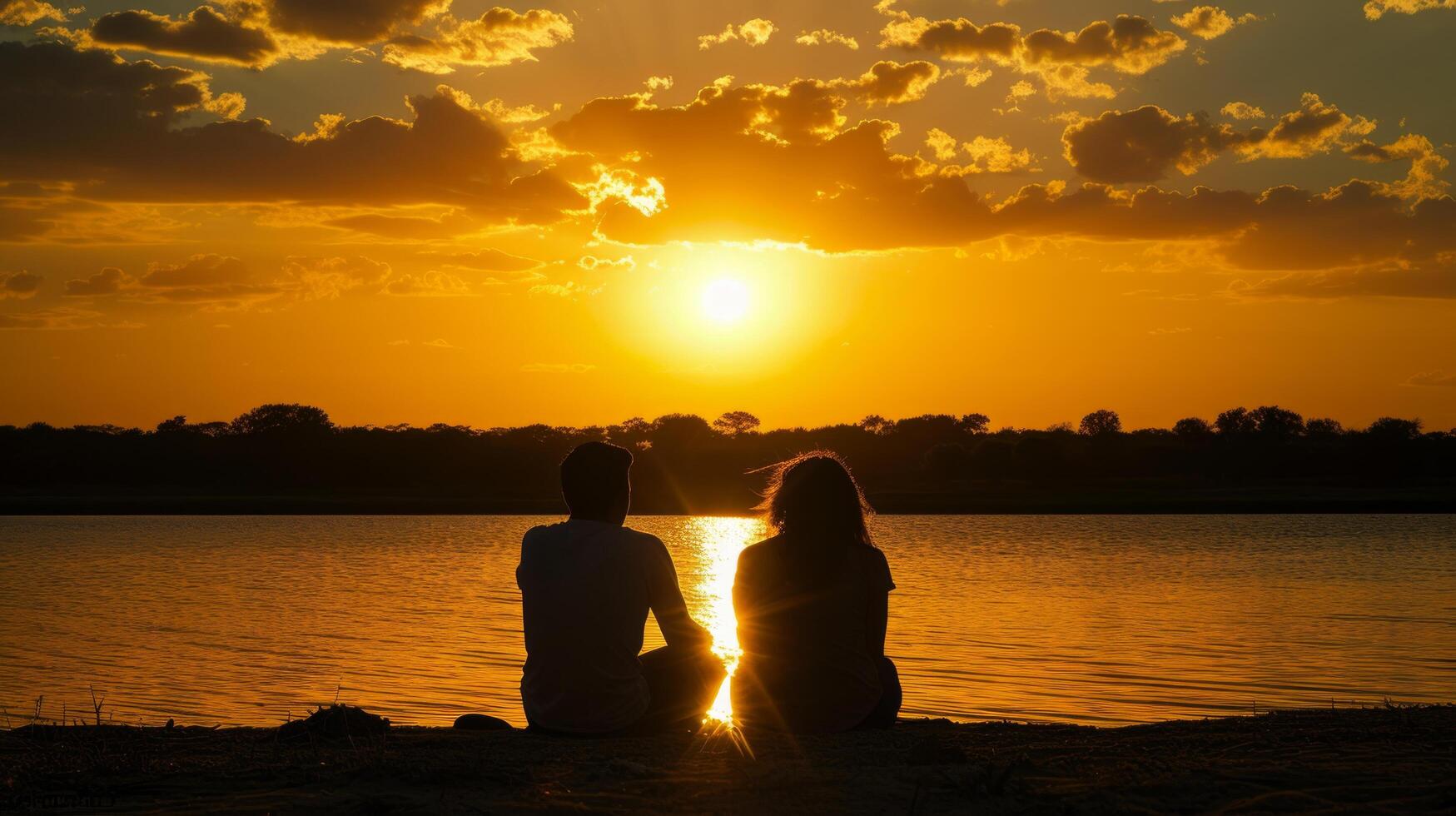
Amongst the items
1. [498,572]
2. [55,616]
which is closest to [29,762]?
[55,616]

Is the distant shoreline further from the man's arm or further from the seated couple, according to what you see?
the man's arm

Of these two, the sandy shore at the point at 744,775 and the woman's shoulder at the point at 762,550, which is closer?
→ the sandy shore at the point at 744,775

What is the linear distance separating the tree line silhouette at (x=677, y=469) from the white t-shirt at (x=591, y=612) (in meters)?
79.1

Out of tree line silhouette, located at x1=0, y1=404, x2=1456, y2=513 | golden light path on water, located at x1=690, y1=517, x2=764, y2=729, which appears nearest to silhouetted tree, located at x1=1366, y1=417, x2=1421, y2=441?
tree line silhouette, located at x1=0, y1=404, x2=1456, y2=513

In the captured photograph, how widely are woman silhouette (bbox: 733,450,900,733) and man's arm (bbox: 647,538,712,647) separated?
0.36 m

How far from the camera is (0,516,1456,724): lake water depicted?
42.3 feet

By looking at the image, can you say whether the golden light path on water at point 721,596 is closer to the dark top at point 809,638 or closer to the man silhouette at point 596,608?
the dark top at point 809,638

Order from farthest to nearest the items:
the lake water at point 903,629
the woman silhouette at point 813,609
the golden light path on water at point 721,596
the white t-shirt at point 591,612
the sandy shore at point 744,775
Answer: the lake water at point 903,629 → the golden light path on water at point 721,596 → the woman silhouette at point 813,609 → the white t-shirt at point 591,612 → the sandy shore at point 744,775

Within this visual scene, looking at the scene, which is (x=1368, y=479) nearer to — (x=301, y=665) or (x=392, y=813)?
(x=301, y=665)

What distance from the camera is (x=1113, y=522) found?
66.6 m

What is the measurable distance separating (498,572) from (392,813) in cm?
2636

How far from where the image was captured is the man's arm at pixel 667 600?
6.13m

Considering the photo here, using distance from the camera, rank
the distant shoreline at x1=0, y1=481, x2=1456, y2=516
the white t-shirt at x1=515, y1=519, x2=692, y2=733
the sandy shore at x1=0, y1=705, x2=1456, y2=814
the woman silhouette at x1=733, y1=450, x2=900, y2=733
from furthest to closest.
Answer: the distant shoreline at x1=0, y1=481, x2=1456, y2=516 < the woman silhouette at x1=733, y1=450, x2=900, y2=733 < the white t-shirt at x1=515, y1=519, x2=692, y2=733 < the sandy shore at x1=0, y1=705, x2=1456, y2=814

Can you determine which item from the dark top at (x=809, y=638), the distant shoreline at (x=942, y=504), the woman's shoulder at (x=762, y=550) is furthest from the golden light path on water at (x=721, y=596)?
the distant shoreline at (x=942, y=504)
